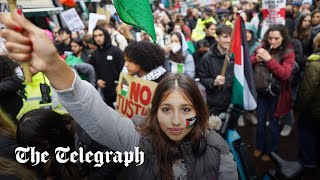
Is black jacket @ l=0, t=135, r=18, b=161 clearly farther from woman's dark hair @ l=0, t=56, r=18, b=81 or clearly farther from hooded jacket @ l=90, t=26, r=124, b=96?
hooded jacket @ l=90, t=26, r=124, b=96

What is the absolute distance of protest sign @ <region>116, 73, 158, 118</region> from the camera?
2.58 m

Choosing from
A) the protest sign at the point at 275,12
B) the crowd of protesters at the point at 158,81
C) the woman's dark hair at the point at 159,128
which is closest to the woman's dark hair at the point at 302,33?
the crowd of protesters at the point at 158,81

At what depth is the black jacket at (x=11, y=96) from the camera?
2.46 m

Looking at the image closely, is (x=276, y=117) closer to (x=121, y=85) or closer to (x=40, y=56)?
(x=121, y=85)

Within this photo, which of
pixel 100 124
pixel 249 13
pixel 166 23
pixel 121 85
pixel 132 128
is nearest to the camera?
pixel 100 124

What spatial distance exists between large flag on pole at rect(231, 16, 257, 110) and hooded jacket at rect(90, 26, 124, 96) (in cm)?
174

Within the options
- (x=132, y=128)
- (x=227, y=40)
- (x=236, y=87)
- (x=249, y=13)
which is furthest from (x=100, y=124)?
(x=249, y=13)

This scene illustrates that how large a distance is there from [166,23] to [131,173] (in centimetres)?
725

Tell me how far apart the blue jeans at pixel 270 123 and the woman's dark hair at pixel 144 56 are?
1507 millimetres

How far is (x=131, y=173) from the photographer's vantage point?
1431 mm

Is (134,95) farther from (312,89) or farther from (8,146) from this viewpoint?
(312,89)

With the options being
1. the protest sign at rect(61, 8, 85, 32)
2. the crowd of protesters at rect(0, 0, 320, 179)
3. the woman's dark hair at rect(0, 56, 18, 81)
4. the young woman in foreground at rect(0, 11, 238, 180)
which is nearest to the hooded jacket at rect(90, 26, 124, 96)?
the crowd of protesters at rect(0, 0, 320, 179)

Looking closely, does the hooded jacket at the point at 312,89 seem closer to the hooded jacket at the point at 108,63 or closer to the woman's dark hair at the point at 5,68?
the hooded jacket at the point at 108,63

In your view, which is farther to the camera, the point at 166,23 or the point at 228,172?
the point at 166,23
